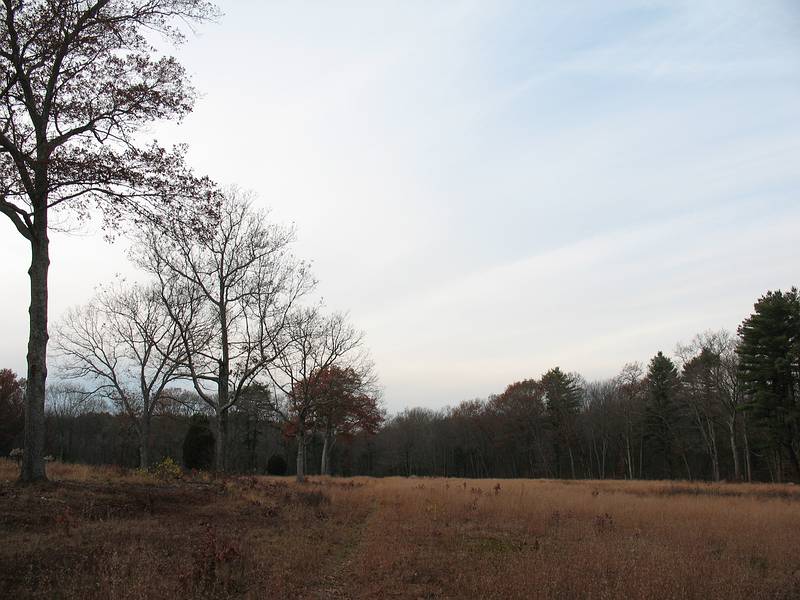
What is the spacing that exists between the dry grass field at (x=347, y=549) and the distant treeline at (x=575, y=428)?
→ 69.2 ft

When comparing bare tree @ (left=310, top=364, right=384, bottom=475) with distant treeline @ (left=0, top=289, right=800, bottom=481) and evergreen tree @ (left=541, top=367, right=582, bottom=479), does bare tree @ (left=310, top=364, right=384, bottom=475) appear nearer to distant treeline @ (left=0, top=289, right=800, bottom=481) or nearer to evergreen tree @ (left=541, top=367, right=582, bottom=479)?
distant treeline @ (left=0, top=289, right=800, bottom=481)

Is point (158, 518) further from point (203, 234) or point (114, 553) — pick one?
point (203, 234)

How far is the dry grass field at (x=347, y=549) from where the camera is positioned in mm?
6438

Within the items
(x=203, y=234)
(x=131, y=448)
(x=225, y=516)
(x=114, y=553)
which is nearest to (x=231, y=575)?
(x=114, y=553)

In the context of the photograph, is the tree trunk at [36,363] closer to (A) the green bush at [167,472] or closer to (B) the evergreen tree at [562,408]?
(A) the green bush at [167,472]

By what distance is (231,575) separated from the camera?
6.85 metres

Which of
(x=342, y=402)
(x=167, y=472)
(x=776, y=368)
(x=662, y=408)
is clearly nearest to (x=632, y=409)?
(x=662, y=408)

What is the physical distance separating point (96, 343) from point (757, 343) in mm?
48498

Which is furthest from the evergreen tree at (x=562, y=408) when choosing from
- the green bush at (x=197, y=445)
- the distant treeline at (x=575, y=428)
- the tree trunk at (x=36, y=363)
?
the tree trunk at (x=36, y=363)

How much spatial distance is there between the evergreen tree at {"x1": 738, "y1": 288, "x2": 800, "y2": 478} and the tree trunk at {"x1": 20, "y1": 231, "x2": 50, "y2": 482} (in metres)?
44.6

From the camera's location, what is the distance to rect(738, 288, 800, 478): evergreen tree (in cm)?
3869

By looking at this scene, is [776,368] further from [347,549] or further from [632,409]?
[347,549]

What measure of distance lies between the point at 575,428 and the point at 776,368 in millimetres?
29271

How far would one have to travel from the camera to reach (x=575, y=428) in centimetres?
6519
